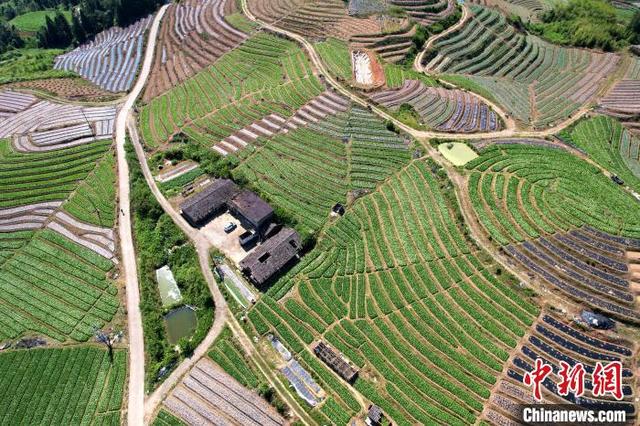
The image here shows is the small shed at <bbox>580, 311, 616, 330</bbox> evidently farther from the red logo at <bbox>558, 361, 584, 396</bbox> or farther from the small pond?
the small pond

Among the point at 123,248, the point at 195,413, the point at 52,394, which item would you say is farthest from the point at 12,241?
the point at 195,413

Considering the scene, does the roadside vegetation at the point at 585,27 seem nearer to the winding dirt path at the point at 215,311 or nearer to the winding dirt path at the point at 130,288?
the winding dirt path at the point at 215,311

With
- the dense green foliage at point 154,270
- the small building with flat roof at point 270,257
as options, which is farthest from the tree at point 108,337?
the small building with flat roof at point 270,257

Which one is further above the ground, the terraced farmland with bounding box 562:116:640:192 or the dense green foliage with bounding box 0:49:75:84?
the dense green foliage with bounding box 0:49:75:84

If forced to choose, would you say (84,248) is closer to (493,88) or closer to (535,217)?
(535,217)

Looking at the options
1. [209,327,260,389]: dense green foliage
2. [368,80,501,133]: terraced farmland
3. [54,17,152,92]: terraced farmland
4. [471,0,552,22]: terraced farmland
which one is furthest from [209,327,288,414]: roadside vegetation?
[471,0,552,22]: terraced farmland

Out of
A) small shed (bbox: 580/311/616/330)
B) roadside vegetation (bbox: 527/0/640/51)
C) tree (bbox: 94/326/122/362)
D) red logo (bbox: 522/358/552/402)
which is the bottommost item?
red logo (bbox: 522/358/552/402)
